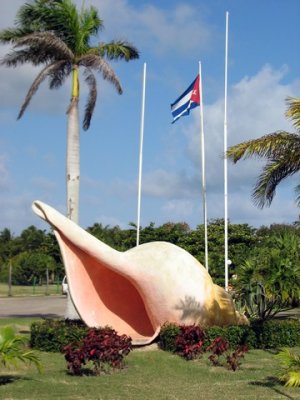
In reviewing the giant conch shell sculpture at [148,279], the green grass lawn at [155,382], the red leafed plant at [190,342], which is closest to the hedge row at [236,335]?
the giant conch shell sculpture at [148,279]

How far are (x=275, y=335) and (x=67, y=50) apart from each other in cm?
1106

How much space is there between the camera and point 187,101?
2483 centimetres

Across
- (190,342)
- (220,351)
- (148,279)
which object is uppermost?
(148,279)

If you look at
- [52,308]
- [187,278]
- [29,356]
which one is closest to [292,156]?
[187,278]

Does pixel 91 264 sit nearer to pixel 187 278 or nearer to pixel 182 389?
pixel 187 278

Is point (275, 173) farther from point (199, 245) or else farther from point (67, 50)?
point (199, 245)

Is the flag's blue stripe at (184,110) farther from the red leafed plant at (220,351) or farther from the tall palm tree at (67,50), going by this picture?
the red leafed plant at (220,351)

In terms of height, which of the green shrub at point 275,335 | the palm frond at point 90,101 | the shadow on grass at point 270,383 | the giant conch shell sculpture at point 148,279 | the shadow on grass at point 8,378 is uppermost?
the palm frond at point 90,101

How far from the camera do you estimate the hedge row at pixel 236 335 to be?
15617mm

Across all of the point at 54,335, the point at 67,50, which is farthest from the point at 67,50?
the point at 54,335

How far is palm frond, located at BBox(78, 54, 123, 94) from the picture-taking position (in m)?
21.6

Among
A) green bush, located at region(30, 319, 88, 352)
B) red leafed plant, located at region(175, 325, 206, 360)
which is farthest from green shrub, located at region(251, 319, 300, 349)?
green bush, located at region(30, 319, 88, 352)

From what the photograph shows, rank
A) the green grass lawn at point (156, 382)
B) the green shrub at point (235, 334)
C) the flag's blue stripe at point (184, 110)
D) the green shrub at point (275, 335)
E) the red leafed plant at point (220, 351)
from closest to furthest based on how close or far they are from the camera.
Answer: the green grass lawn at point (156, 382)
the red leafed plant at point (220, 351)
the green shrub at point (235, 334)
the green shrub at point (275, 335)
the flag's blue stripe at point (184, 110)

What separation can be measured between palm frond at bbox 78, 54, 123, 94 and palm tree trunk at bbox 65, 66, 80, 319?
512 millimetres
